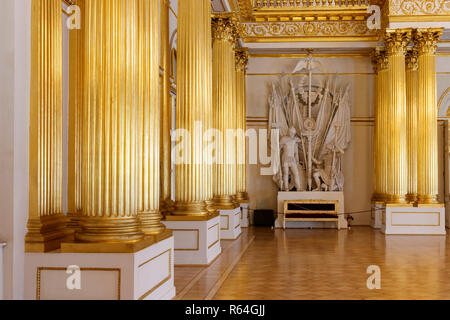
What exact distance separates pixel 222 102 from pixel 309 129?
4028 mm

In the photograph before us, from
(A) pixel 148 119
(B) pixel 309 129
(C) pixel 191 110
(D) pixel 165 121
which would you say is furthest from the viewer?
(B) pixel 309 129

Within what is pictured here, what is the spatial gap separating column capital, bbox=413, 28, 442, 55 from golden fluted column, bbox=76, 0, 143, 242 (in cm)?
1015

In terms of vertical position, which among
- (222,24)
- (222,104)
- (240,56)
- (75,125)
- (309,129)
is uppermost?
(222,24)

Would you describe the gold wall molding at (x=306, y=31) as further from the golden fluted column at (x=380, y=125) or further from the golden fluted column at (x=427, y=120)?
the golden fluted column at (x=427, y=120)

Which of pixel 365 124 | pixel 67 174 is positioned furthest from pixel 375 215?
pixel 67 174

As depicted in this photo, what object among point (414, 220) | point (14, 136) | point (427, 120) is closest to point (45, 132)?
point (14, 136)

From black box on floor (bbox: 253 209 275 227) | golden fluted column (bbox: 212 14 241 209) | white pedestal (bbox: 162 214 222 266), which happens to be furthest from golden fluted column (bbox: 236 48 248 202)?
white pedestal (bbox: 162 214 222 266)

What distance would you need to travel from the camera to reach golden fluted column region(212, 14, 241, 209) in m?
11.5

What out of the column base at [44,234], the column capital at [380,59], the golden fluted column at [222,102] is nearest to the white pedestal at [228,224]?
the golden fluted column at [222,102]

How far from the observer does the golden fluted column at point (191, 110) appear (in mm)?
8172

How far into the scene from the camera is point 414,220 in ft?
42.3

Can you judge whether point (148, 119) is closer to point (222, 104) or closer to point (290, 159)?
point (222, 104)

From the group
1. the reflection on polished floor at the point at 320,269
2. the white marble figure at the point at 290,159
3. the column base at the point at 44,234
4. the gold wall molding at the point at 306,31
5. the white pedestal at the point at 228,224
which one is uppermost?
the gold wall molding at the point at 306,31

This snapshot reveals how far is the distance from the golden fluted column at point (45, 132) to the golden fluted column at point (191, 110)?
3.28 meters
